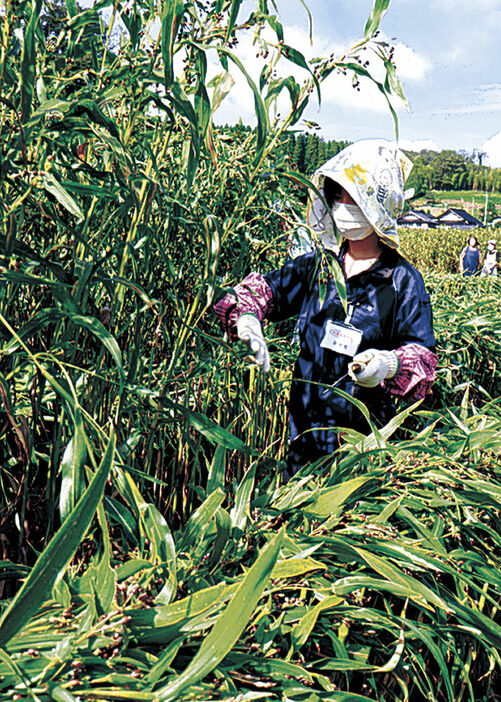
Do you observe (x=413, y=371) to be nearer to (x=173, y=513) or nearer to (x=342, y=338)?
(x=342, y=338)

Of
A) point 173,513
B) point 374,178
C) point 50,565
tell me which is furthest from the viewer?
point 374,178

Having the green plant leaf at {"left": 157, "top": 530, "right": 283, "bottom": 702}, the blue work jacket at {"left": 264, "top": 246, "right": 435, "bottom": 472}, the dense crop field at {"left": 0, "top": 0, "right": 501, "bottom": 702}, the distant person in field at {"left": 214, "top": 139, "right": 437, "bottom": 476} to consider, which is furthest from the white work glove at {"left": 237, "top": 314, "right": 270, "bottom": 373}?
the green plant leaf at {"left": 157, "top": 530, "right": 283, "bottom": 702}

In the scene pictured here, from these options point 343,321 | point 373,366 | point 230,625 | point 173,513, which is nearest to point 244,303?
point 343,321

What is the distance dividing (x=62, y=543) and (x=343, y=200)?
133 centimetres

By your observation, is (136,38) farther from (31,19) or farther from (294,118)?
(294,118)

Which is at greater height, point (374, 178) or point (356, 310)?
point (374, 178)

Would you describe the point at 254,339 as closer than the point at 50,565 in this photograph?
No

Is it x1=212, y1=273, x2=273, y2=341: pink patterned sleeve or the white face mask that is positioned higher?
the white face mask

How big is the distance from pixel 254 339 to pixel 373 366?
1.06 ft

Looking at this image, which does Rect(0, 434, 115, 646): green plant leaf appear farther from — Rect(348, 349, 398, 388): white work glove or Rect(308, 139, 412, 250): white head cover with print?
Rect(308, 139, 412, 250): white head cover with print

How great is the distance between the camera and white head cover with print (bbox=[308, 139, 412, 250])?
4.63 feet

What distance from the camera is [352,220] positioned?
146 centimetres

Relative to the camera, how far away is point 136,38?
0.58 meters

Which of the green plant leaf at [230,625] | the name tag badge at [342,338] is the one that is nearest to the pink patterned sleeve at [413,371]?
the name tag badge at [342,338]
